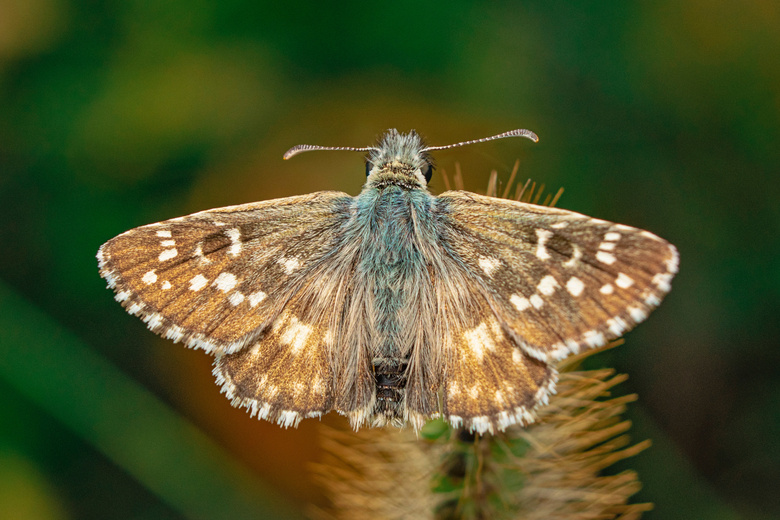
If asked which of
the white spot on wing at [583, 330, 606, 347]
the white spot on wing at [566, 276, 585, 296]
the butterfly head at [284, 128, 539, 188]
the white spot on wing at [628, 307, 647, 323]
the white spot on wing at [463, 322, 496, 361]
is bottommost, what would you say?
the white spot on wing at [583, 330, 606, 347]

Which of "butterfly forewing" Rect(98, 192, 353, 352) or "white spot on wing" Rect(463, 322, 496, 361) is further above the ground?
"butterfly forewing" Rect(98, 192, 353, 352)

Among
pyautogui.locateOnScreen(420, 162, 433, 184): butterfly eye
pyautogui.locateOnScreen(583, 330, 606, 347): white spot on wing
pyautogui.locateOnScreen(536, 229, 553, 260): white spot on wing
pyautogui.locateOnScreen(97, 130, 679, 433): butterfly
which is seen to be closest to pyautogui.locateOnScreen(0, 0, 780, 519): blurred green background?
pyautogui.locateOnScreen(420, 162, 433, 184): butterfly eye

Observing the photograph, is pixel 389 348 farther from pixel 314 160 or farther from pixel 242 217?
pixel 314 160

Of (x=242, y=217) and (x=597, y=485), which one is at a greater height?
(x=242, y=217)

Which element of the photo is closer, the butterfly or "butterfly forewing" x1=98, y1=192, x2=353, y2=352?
the butterfly

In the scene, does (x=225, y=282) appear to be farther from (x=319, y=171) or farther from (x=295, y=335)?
(x=319, y=171)

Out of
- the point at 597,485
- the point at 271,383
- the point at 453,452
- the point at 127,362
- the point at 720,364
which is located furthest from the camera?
the point at 127,362

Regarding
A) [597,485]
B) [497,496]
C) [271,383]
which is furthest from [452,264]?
[597,485]

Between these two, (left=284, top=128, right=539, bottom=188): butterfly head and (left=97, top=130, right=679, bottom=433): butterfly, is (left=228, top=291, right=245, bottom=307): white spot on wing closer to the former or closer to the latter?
(left=97, top=130, right=679, bottom=433): butterfly
